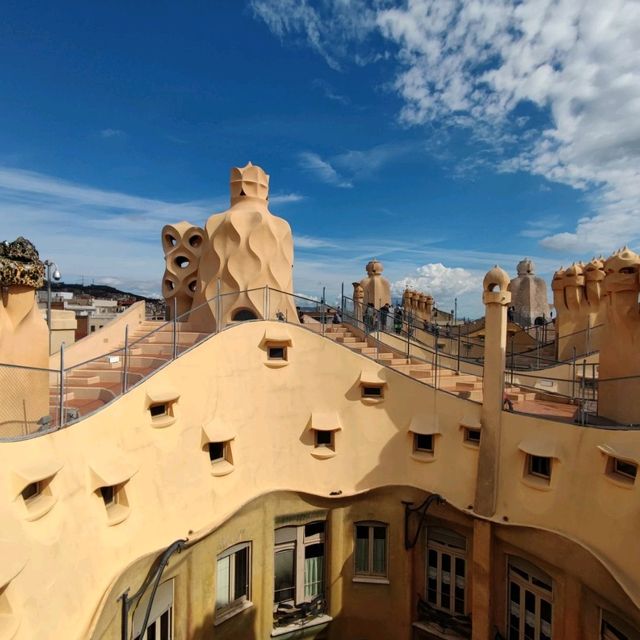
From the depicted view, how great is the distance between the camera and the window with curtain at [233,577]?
11.1 metres

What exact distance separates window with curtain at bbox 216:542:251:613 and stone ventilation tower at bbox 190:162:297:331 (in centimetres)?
768

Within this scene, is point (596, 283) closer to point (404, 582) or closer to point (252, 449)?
point (404, 582)

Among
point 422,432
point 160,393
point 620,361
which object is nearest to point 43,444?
point 160,393

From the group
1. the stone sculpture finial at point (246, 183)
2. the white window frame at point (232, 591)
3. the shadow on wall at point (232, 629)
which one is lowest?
the shadow on wall at point (232, 629)

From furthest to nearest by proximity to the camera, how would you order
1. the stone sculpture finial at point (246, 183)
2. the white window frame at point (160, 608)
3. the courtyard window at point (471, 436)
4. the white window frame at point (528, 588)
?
the stone sculpture finial at point (246, 183), the courtyard window at point (471, 436), the white window frame at point (528, 588), the white window frame at point (160, 608)

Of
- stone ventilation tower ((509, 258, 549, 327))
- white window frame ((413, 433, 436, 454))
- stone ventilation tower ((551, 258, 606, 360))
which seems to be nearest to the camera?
white window frame ((413, 433, 436, 454))

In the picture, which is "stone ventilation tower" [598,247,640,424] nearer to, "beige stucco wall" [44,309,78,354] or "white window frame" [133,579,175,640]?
"white window frame" [133,579,175,640]

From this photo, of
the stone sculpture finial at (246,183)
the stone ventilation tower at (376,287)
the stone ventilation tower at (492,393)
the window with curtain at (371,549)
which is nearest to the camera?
the stone ventilation tower at (492,393)

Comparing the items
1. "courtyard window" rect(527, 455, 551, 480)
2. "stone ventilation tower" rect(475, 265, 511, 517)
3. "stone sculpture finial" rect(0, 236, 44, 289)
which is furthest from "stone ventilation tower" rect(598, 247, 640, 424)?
"stone sculpture finial" rect(0, 236, 44, 289)

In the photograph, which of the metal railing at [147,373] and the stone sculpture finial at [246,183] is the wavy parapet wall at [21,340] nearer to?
the metal railing at [147,373]

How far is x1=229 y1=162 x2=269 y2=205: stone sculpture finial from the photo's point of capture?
1761 cm

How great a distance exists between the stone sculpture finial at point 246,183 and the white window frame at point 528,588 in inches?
623

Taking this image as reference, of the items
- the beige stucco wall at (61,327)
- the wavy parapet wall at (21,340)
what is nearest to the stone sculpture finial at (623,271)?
the wavy parapet wall at (21,340)

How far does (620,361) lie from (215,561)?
11753 millimetres
